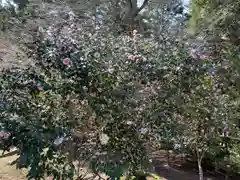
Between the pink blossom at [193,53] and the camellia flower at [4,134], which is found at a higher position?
the pink blossom at [193,53]

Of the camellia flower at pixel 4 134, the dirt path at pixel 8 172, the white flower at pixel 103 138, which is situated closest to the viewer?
the camellia flower at pixel 4 134

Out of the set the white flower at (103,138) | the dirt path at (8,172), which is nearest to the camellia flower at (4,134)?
the white flower at (103,138)

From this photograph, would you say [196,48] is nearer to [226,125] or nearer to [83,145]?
[83,145]

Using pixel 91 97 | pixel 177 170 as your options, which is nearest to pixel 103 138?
pixel 91 97

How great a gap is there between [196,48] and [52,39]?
138cm

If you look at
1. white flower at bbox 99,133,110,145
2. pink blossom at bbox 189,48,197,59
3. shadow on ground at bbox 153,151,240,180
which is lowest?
shadow on ground at bbox 153,151,240,180

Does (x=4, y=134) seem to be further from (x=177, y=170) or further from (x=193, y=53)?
(x=177, y=170)

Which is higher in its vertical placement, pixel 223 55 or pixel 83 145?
pixel 223 55

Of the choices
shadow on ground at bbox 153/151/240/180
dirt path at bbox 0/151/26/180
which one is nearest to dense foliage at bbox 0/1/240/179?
dirt path at bbox 0/151/26/180

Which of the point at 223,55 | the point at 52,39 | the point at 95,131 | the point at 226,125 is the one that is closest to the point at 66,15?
the point at 52,39

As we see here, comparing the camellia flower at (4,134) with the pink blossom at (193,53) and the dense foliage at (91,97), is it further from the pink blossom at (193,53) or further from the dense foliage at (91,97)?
the pink blossom at (193,53)

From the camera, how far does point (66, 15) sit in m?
2.99

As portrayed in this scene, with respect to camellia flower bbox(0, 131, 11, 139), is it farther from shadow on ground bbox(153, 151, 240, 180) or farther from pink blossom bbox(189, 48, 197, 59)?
shadow on ground bbox(153, 151, 240, 180)

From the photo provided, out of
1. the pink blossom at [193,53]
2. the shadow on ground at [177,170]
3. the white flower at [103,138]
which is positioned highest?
the pink blossom at [193,53]
